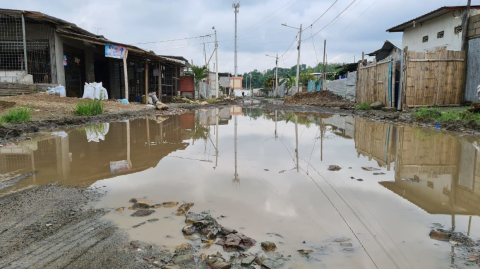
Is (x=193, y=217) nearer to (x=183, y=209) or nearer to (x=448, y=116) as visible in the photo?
(x=183, y=209)

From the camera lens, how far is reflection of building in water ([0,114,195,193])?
439 centimetres

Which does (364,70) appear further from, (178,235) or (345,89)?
(178,235)

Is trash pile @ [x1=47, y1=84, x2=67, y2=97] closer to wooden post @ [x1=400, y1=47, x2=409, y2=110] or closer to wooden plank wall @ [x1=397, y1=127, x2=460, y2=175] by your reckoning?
wooden plank wall @ [x1=397, y1=127, x2=460, y2=175]

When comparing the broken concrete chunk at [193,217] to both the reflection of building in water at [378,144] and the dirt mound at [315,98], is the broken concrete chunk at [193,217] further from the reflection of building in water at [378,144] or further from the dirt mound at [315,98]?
the dirt mound at [315,98]

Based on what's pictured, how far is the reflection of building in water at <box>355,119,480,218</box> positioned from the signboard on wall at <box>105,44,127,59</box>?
12.4m

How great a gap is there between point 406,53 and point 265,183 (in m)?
10.9

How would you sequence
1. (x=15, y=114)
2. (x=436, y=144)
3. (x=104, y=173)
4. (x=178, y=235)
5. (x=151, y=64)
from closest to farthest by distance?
(x=178, y=235) < (x=104, y=173) < (x=436, y=144) < (x=15, y=114) < (x=151, y=64)

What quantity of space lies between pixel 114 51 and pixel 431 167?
578 inches

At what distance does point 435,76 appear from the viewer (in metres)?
12.3

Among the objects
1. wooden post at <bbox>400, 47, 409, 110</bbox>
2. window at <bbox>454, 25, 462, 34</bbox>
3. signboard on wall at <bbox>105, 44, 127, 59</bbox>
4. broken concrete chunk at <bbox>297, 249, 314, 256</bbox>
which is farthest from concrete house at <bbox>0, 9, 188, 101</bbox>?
window at <bbox>454, 25, 462, 34</bbox>

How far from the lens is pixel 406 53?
487 inches

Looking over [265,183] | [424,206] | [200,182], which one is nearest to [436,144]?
[424,206]

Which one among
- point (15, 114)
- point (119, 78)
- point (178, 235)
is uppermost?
point (119, 78)

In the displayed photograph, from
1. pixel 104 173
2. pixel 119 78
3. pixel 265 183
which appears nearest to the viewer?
pixel 265 183
